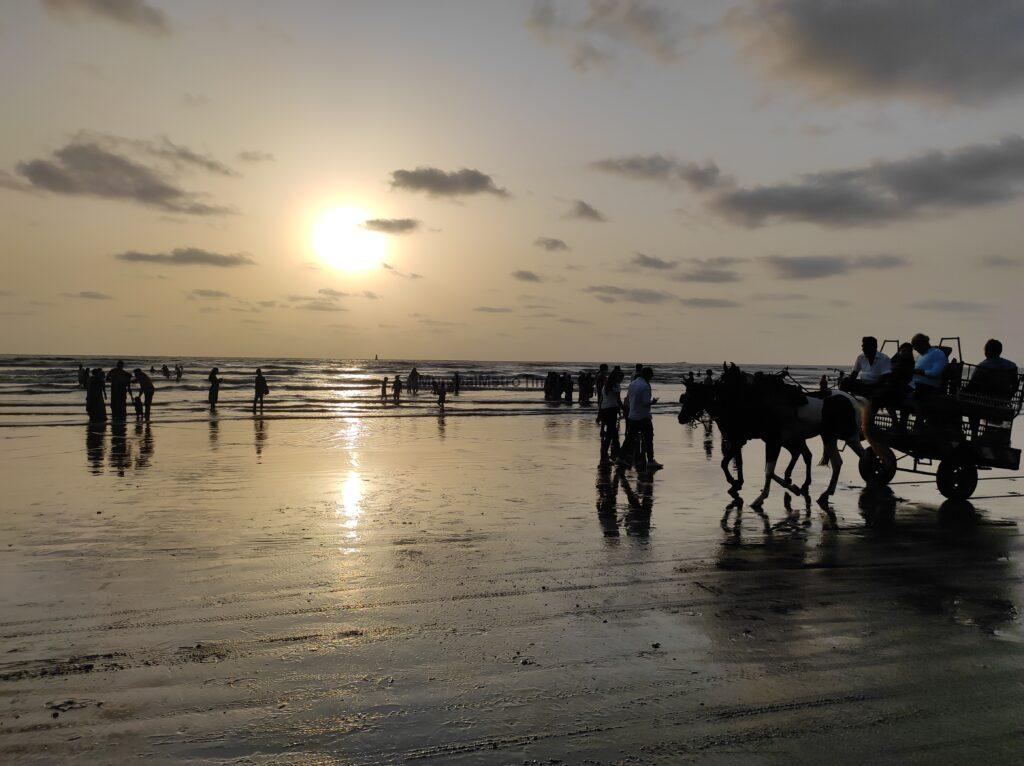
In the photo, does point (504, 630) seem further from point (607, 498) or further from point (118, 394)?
point (118, 394)

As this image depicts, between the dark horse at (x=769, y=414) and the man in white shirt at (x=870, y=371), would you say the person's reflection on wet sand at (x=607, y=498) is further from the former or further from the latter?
the man in white shirt at (x=870, y=371)

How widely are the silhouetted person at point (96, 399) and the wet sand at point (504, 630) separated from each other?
58.5 ft

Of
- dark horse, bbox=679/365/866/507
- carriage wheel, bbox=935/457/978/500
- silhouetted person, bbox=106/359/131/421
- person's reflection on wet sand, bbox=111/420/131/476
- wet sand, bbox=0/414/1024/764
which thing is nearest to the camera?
wet sand, bbox=0/414/1024/764

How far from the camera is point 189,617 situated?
6074mm

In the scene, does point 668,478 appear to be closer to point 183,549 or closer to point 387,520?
point 387,520

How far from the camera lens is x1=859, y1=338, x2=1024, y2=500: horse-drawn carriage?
39.8 feet

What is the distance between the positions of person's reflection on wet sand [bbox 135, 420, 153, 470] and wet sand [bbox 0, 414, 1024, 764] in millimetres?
4512

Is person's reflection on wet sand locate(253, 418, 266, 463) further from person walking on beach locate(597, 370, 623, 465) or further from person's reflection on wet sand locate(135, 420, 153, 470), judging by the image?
person walking on beach locate(597, 370, 623, 465)

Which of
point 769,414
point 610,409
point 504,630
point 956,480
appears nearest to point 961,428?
point 956,480

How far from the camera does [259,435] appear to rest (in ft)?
80.8

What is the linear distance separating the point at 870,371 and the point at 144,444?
1907 centimetres

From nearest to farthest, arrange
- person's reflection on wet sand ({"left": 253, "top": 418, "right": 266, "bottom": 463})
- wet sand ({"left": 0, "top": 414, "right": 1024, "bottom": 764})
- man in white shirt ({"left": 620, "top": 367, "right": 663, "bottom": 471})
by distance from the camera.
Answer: wet sand ({"left": 0, "top": 414, "right": 1024, "bottom": 764}), man in white shirt ({"left": 620, "top": 367, "right": 663, "bottom": 471}), person's reflection on wet sand ({"left": 253, "top": 418, "right": 266, "bottom": 463})

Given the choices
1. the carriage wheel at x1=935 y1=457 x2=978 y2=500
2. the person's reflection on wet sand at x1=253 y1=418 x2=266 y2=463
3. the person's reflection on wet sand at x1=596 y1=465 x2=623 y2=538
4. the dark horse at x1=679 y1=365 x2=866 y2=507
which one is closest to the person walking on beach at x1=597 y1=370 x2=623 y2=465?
the person's reflection on wet sand at x1=596 y1=465 x2=623 y2=538

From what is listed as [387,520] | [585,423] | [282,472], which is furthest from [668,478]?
[585,423]
